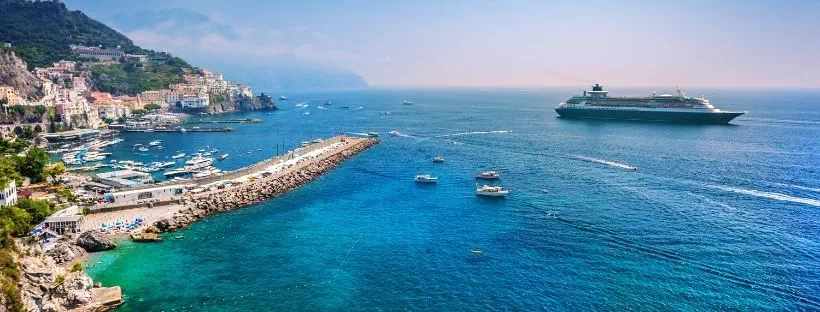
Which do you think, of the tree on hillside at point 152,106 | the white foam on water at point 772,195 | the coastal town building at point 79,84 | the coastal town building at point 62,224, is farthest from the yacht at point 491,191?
the coastal town building at point 79,84

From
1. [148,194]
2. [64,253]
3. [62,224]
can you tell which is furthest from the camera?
[148,194]

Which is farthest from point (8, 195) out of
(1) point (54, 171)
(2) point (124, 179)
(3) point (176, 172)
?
(3) point (176, 172)

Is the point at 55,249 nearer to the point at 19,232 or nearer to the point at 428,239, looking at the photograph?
the point at 19,232

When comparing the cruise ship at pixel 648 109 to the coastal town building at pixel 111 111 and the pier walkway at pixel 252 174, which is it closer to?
the pier walkway at pixel 252 174

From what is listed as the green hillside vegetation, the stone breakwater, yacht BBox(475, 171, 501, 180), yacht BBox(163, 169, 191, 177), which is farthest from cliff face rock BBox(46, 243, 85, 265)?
the green hillside vegetation

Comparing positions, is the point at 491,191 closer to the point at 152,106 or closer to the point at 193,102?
the point at 152,106

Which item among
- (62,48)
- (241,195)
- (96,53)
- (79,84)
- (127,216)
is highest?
(62,48)
